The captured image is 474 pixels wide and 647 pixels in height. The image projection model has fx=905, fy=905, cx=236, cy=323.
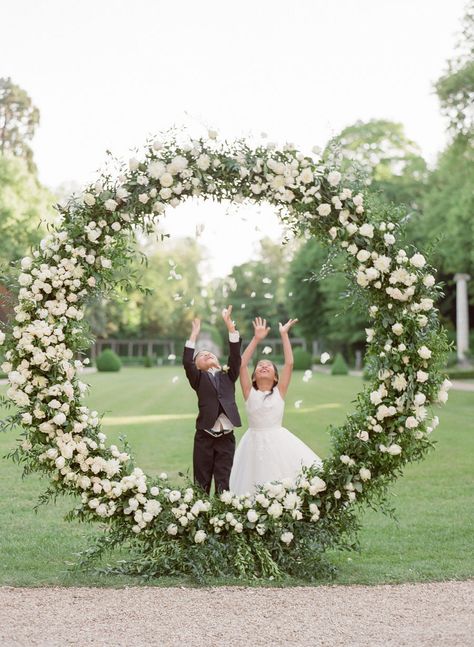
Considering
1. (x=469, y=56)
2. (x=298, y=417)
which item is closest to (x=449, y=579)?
(x=298, y=417)

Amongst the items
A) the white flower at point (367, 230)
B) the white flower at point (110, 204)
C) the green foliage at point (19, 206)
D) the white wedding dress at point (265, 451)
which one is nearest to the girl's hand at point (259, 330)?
the white wedding dress at point (265, 451)

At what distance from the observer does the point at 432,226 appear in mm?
38000

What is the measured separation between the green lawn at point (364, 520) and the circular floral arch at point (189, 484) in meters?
0.42

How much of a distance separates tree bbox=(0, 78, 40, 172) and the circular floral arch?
4149 centimetres

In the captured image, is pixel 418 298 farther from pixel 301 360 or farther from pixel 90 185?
pixel 301 360

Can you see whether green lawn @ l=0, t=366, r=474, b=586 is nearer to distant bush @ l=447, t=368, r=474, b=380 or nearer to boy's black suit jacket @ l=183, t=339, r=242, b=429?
boy's black suit jacket @ l=183, t=339, r=242, b=429

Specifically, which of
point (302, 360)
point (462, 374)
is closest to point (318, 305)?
point (302, 360)

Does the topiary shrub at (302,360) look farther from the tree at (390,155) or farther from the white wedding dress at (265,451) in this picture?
the white wedding dress at (265,451)

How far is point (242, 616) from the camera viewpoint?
20.2 feet

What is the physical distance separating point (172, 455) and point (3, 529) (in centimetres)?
572

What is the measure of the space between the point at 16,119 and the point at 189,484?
44.1 m

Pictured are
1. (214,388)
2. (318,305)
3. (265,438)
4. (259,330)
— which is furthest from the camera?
(318,305)

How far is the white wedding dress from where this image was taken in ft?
26.7

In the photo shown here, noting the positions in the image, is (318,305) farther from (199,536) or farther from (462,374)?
(199,536)
